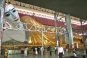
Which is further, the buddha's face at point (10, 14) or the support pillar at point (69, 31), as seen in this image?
the support pillar at point (69, 31)

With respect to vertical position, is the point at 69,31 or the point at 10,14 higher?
the point at 10,14

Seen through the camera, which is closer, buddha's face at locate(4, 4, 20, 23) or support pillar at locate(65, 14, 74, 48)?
buddha's face at locate(4, 4, 20, 23)

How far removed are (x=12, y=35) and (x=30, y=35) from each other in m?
3.17

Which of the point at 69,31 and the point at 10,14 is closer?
the point at 10,14

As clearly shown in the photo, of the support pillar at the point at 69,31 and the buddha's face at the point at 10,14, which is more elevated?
the buddha's face at the point at 10,14

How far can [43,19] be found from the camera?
75.5 feet

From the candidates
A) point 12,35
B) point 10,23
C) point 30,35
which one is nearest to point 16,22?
point 10,23

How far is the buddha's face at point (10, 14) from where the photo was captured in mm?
9466

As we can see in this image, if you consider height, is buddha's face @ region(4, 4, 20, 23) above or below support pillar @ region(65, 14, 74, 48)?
above

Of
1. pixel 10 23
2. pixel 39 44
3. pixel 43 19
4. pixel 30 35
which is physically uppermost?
pixel 43 19

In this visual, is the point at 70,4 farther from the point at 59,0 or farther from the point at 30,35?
the point at 30,35

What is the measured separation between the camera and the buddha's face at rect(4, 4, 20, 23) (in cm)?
947

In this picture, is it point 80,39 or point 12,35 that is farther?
point 80,39

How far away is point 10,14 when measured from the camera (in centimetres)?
1002
